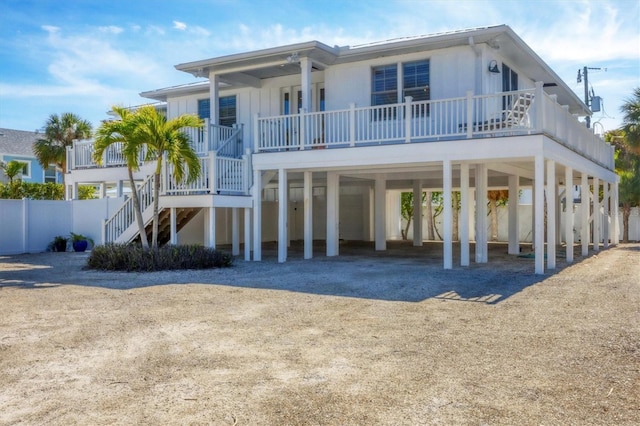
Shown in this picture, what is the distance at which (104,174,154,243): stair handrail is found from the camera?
15141 mm

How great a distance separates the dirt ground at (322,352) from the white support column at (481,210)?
148 inches

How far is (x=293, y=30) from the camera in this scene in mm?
16547

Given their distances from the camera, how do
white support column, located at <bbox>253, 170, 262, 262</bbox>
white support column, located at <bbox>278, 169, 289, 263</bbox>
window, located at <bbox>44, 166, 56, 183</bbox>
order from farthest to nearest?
window, located at <bbox>44, 166, 56, 183</bbox> < white support column, located at <bbox>253, 170, 262, 262</bbox> < white support column, located at <bbox>278, 169, 289, 263</bbox>

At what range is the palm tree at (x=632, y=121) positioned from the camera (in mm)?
21219

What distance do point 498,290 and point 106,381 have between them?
6.67 metres

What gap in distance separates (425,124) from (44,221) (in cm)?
1290

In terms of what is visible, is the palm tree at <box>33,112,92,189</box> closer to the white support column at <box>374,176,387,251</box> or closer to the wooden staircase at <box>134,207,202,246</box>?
the wooden staircase at <box>134,207,202,246</box>

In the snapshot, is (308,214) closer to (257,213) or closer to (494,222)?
(257,213)

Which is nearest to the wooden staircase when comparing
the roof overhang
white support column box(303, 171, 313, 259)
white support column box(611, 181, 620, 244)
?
white support column box(303, 171, 313, 259)

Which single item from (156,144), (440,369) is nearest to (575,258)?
(156,144)

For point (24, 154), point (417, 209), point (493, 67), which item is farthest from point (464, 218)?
point (24, 154)

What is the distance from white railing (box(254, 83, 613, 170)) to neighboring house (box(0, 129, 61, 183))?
24199mm

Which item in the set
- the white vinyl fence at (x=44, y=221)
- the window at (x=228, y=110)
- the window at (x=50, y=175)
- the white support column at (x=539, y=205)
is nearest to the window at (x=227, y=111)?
the window at (x=228, y=110)

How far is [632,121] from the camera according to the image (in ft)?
70.7
